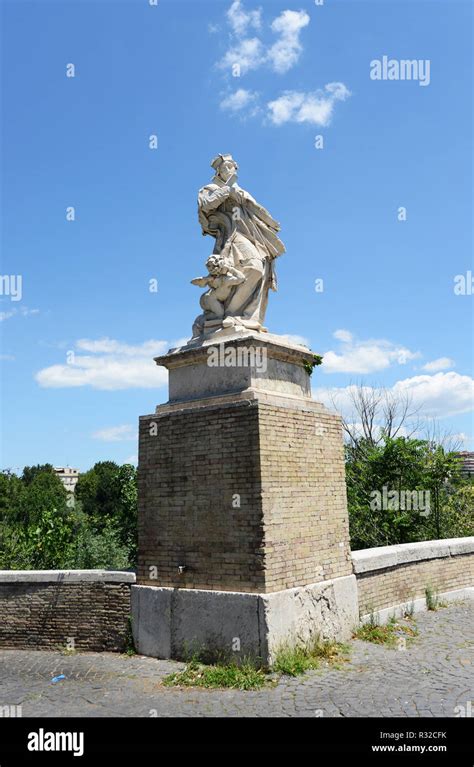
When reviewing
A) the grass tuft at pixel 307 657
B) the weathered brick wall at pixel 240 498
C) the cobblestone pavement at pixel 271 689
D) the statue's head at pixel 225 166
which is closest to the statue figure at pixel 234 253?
the statue's head at pixel 225 166

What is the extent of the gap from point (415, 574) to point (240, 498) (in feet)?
13.6

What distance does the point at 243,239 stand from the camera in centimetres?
816

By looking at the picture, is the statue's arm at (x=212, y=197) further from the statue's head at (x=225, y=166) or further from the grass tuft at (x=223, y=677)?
the grass tuft at (x=223, y=677)

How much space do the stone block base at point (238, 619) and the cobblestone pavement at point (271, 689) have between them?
Result: 0.91ft

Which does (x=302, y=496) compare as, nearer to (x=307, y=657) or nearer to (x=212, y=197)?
(x=307, y=657)

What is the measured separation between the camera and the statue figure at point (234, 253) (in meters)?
7.90

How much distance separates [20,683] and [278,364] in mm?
4912

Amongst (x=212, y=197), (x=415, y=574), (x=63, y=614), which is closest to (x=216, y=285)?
(x=212, y=197)

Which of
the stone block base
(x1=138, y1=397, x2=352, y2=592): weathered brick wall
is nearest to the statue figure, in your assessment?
(x1=138, y1=397, x2=352, y2=592): weathered brick wall

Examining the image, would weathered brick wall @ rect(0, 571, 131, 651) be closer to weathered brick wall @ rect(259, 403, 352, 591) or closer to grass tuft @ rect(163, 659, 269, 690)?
grass tuft @ rect(163, 659, 269, 690)

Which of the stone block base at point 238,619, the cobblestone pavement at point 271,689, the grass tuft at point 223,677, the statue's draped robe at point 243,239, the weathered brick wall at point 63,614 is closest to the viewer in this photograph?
the cobblestone pavement at point 271,689

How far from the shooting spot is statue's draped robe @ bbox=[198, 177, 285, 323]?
7957mm

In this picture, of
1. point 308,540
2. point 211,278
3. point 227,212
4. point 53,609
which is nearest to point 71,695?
point 53,609

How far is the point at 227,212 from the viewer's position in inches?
331
